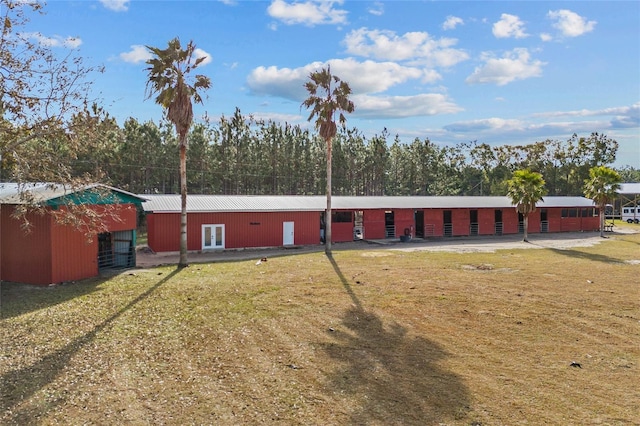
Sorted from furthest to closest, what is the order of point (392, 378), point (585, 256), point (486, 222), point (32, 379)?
1. point (486, 222)
2. point (585, 256)
3. point (392, 378)
4. point (32, 379)

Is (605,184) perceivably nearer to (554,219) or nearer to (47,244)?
(554,219)

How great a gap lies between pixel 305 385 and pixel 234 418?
186 cm

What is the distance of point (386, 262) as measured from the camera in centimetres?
2369

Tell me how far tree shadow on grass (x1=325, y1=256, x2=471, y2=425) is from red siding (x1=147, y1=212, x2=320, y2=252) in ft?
58.3

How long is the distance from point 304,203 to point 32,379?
25.9 m

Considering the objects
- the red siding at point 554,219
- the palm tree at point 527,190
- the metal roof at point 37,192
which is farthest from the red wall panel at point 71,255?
the red siding at point 554,219

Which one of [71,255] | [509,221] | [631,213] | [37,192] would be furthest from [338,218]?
[631,213]

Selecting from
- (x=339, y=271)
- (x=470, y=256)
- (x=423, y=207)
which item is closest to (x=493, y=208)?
(x=423, y=207)

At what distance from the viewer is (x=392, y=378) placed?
30.3 ft

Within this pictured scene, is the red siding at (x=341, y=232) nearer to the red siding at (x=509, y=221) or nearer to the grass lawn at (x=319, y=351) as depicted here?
A: the grass lawn at (x=319, y=351)

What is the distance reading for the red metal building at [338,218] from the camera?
27719mm

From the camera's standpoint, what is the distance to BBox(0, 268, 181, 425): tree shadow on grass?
24.1 feet

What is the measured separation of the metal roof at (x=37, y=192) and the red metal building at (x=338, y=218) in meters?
7.19

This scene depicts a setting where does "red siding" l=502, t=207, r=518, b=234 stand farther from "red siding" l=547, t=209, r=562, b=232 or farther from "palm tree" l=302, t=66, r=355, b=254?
"palm tree" l=302, t=66, r=355, b=254
